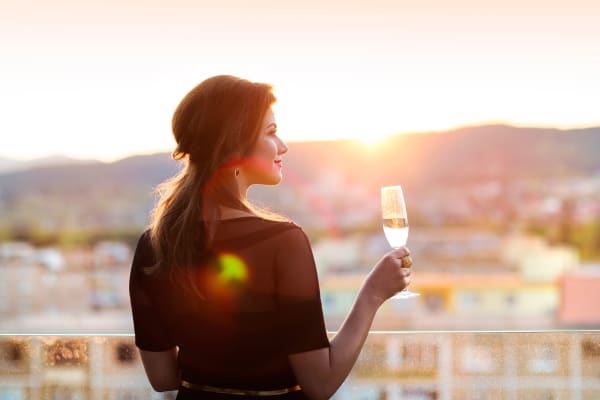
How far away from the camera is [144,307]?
1.08m

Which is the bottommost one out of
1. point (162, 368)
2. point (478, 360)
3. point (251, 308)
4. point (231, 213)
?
point (478, 360)

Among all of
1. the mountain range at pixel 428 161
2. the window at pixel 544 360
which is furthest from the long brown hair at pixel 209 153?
the mountain range at pixel 428 161

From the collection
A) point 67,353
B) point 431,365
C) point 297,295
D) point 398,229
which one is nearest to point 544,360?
point 431,365

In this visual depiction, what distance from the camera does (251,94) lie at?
1.02 m

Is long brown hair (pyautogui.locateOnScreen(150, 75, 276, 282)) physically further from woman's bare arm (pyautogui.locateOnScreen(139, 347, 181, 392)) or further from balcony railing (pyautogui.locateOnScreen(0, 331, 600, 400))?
balcony railing (pyautogui.locateOnScreen(0, 331, 600, 400))

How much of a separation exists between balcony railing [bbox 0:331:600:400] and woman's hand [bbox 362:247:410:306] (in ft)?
1.86

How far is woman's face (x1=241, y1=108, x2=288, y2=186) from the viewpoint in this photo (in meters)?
1.02

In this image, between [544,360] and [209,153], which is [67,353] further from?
[544,360]

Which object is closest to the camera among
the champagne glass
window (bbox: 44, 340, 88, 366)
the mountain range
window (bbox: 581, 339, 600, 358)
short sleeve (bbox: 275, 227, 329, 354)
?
short sleeve (bbox: 275, 227, 329, 354)

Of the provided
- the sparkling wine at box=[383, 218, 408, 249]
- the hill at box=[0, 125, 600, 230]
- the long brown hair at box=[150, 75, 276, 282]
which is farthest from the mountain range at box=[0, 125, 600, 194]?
the long brown hair at box=[150, 75, 276, 282]

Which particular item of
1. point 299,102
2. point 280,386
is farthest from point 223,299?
point 299,102

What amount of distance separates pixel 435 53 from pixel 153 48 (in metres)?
18.1

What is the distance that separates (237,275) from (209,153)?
17 cm

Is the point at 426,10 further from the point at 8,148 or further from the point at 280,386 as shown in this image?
the point at 280,386
